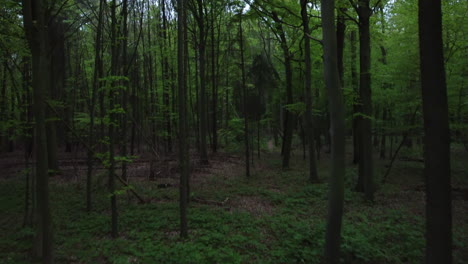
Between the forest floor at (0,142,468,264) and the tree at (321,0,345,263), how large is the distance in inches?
28.0

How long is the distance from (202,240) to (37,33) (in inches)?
184

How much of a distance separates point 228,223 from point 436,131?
4.82 metres

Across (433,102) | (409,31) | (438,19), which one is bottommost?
(433,102)

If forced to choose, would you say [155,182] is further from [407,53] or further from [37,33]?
[407,53]

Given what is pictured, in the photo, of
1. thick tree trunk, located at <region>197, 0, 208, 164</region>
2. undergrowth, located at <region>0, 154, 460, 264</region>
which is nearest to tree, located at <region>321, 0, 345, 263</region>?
undergrowth, located at <region>0, 154, 460, 264</region>

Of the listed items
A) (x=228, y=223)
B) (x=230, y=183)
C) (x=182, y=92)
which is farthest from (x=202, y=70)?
(x=228, y=223)

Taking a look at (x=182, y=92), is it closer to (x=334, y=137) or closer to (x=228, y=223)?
(x=334, y=137)

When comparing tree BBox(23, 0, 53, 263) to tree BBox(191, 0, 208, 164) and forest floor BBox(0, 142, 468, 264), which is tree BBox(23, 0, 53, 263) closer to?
forest floor BBox(0, 142, 468, 264)

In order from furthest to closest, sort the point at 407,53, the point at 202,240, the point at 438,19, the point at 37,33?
the point at 407,53
the point at 202,240
the point at 37,33
the point at 438,19

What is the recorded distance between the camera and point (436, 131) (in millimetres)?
3586

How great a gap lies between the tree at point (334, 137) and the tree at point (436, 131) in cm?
121

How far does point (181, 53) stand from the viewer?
548 cm

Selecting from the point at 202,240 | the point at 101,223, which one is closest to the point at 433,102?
the point at 202,240

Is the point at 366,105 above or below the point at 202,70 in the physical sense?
below
